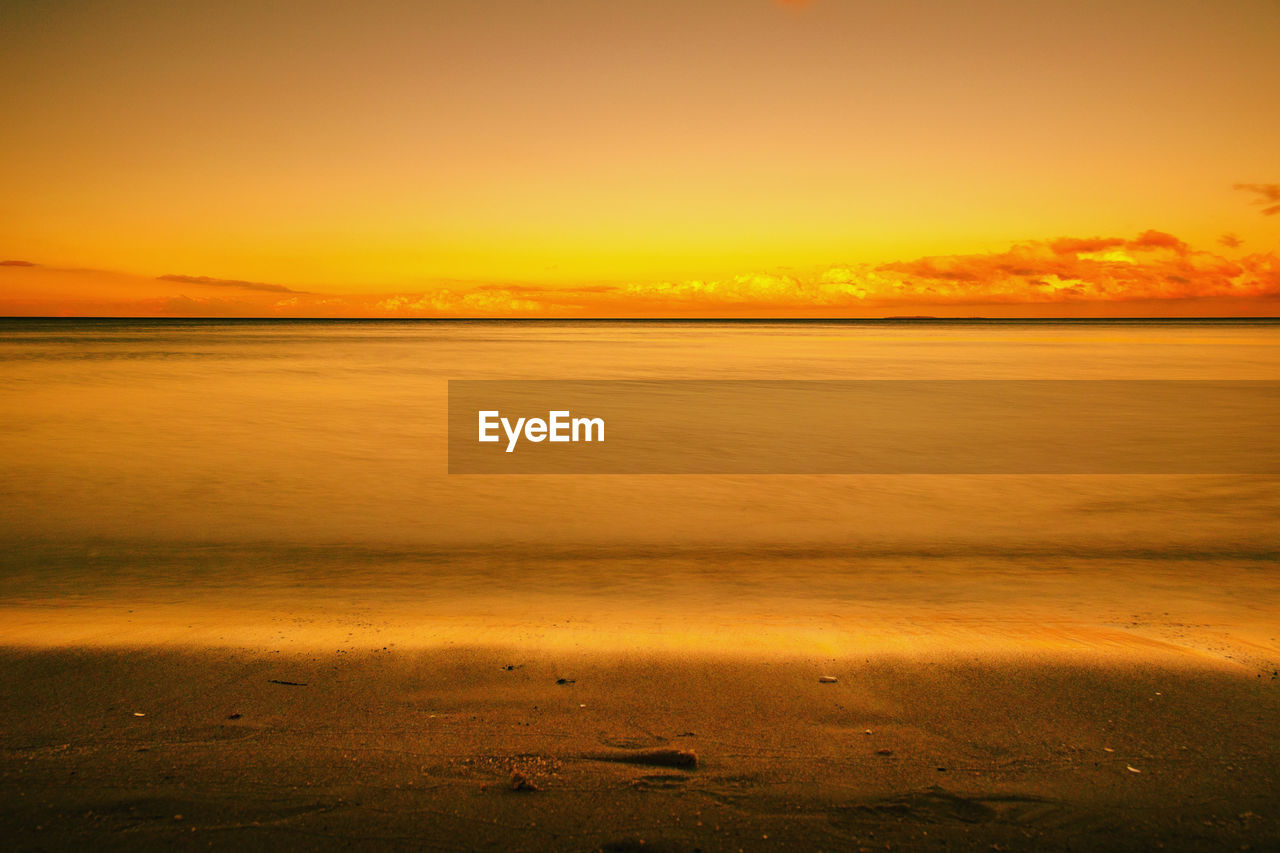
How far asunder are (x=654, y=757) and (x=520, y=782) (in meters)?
0.47

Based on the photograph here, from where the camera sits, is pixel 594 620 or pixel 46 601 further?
pixel 46 601

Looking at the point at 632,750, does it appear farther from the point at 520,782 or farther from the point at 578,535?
the point at 578,535

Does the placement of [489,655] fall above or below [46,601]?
above

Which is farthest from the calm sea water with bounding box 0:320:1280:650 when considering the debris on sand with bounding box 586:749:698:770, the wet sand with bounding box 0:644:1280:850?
the debris on sand with bounding box 586:749:698:770

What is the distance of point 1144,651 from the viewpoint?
3752 millimetres

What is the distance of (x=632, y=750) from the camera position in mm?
2777

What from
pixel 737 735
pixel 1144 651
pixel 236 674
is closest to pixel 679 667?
pixel 737 735

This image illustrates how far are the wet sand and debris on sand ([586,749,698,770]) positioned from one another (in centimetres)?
2

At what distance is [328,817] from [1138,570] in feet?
20.4

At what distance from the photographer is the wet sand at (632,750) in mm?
2363

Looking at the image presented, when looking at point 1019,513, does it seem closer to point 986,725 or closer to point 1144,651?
point 1144,651

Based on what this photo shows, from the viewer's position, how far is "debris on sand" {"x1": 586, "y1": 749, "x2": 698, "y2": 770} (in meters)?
2.69

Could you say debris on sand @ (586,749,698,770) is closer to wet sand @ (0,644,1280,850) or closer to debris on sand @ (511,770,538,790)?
wet sand @ (0,644,1280,850)

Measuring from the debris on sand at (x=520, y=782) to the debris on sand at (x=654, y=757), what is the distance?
26 cm
